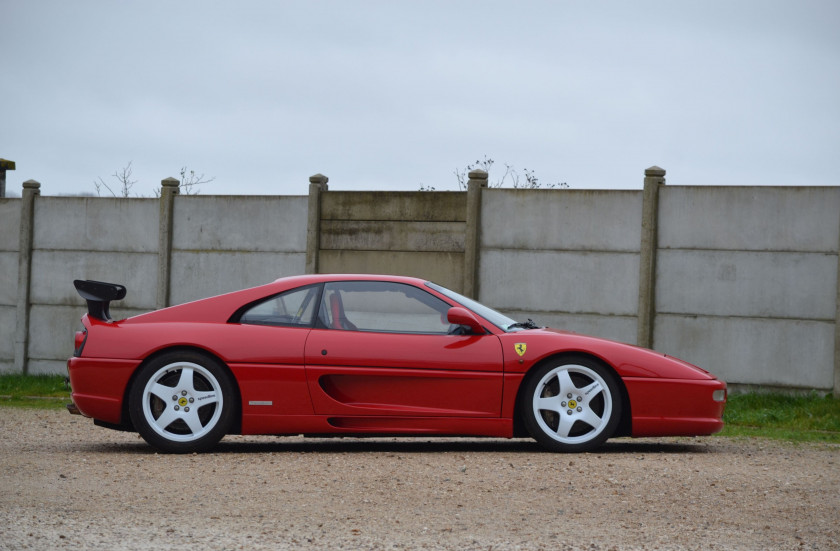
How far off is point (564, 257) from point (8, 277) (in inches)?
369

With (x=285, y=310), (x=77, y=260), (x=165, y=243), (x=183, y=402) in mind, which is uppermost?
(x=165, y=243)

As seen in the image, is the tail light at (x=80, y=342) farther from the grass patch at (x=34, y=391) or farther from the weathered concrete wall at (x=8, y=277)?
the weathered concrete wall at (x=8, y=277)

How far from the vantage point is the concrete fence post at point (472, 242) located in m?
15.2

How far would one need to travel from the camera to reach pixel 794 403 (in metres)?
13.4

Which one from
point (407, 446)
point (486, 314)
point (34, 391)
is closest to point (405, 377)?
point (486, 314)

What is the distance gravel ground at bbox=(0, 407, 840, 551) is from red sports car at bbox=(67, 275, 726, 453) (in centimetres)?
22

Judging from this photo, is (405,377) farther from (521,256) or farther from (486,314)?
(521,256)

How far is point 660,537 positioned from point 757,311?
967 cm

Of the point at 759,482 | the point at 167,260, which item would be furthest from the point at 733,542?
the point at 167,260

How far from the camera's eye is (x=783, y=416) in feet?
41.4

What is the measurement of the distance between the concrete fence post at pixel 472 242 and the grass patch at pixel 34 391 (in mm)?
5629

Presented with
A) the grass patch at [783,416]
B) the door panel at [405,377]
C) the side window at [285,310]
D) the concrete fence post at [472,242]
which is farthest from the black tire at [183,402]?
the concrete fence post at [472,242]

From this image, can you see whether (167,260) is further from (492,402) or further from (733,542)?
(733,542)

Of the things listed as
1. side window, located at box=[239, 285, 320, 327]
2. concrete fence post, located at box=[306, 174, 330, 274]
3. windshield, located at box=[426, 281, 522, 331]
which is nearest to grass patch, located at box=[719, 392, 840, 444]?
windshield, located at box=[426, 281, 522, 331]
